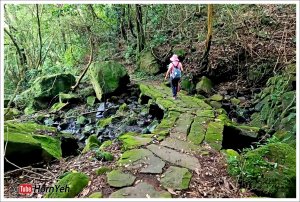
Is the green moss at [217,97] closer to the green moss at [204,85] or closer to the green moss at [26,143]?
the green moss at [204,85]

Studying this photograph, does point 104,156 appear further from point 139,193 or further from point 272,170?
point 272,170

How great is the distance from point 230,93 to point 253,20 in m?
3.46

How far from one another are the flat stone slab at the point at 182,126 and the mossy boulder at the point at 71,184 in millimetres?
2434

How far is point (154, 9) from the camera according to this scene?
15.4 metres

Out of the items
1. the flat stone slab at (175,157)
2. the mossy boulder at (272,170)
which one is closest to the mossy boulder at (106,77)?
the flat stone slab at (175,157)

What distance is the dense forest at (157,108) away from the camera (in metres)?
4.61

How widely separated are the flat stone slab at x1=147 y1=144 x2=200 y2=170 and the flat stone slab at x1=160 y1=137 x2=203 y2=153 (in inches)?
7.3

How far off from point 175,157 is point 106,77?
259 inches

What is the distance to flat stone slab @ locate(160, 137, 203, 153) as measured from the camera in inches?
227

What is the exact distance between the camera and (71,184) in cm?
441

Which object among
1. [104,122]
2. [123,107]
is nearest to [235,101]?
[123,107]

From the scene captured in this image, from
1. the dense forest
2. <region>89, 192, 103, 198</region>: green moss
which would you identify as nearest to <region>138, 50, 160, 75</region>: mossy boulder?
the dense forest

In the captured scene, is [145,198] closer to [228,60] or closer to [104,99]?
[104,99]

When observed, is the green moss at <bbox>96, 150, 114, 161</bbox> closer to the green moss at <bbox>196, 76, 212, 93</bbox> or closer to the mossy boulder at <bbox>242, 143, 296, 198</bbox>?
the mossy boulder at <bbox>242, 143, 296, 198</bbox>
